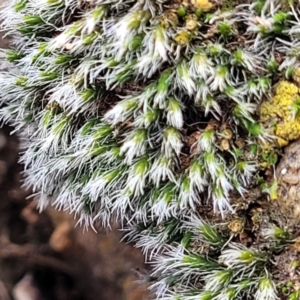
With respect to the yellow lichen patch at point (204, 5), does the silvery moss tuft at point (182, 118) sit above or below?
below

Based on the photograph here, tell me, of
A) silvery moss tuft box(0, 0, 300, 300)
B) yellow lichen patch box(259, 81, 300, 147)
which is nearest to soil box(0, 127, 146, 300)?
silvery moss tuft box(0, 0, 300, 300)

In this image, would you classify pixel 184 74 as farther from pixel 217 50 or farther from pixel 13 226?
pixel 13 226

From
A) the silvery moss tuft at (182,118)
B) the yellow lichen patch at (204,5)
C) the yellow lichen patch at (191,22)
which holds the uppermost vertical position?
the yellow lichen patch at (204,5)

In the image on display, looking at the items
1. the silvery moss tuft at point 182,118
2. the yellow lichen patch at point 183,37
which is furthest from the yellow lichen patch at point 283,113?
the yellow lichen patch at point 183,37

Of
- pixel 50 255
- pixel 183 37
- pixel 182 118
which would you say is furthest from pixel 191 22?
pixel 50 255

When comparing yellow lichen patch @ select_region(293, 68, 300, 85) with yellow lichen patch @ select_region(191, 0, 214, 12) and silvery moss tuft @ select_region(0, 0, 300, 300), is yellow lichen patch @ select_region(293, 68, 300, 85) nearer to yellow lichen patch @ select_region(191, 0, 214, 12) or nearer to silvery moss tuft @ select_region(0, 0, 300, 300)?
silvery moss tuft @ select_region(0, 0, 300, 300)

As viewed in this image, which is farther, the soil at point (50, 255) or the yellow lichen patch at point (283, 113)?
the soil at point (50, 255)

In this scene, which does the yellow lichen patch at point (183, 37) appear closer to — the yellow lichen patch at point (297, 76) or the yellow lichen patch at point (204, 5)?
the yellow lichen patch at point (204, 5)
